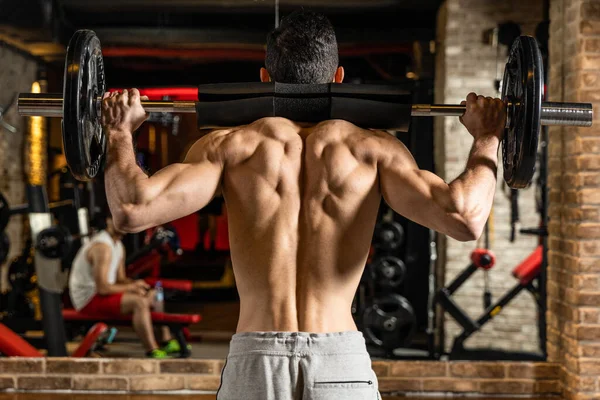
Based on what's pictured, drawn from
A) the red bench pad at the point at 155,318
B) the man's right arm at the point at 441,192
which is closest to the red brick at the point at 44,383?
the red bench pad at the point at 155,318

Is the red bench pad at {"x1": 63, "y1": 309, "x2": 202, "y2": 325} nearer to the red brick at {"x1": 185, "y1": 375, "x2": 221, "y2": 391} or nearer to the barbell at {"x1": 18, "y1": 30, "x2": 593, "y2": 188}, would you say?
the red brick at {"x1": 185, "y1": 375, "x2": 221, "y2": 391}

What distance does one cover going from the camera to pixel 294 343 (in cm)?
156

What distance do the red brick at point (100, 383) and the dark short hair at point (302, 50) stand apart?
8.47 feet

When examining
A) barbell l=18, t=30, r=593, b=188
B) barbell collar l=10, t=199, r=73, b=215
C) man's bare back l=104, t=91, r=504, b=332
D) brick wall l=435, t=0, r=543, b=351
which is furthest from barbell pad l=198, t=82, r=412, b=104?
barbell collar l=10, t=199, r=73, b=215

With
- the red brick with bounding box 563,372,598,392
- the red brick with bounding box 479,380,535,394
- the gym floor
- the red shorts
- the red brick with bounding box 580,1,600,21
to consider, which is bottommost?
the gym floor

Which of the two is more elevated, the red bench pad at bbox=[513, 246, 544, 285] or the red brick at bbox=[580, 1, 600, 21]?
the red brick at bbox=[580, 1, 600, 21]

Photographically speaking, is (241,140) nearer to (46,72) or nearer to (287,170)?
(287,170)

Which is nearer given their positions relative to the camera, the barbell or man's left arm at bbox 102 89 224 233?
man's left arm at bbox 102 89 224 233

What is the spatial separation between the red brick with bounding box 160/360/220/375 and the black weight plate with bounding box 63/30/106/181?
6.94 feet

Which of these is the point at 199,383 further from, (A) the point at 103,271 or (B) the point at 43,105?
(B) the point at 43,105

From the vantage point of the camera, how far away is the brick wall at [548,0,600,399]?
343 cm

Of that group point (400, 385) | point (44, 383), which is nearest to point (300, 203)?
point (400, 385)

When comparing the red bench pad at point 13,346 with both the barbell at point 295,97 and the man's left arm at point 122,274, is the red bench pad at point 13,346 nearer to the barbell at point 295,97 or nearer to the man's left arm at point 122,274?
the man's left arm at point 122,274

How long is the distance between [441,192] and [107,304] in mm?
3121
